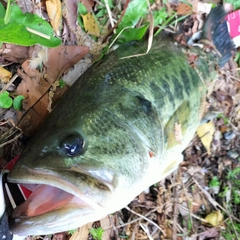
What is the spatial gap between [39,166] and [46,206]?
22cm

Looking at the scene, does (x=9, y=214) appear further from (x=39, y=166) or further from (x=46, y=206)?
(x=39, y=166)

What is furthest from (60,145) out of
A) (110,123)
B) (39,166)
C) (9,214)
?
(9,214)

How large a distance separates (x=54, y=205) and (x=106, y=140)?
0.37m

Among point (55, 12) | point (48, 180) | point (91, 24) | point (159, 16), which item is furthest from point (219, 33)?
point (48, 180)

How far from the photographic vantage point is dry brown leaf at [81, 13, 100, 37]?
8.26 feet

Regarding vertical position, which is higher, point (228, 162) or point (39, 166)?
point (39, 166)

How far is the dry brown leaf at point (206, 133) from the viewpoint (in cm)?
313

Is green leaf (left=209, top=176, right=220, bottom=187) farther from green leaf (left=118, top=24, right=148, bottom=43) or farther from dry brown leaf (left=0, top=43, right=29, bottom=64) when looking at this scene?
dry brown leaf (left=0, top=43, right=29, bottom=64)

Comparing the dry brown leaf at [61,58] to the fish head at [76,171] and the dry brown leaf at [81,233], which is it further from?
the dry brown leaf at [81,233]

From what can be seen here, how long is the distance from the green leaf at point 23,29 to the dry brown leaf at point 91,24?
42 centimetres

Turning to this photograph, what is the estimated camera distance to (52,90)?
2.29m

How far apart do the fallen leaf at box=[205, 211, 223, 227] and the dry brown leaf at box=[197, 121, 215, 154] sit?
1.60ft

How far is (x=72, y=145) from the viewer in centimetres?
171

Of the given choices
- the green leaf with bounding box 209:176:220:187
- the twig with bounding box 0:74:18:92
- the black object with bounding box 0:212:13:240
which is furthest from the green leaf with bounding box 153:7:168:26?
the black object with bounding box 0:212:13:240
